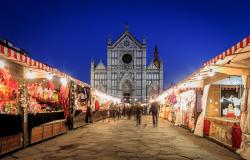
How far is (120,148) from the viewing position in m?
10.3

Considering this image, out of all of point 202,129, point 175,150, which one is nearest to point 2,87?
point 175,150

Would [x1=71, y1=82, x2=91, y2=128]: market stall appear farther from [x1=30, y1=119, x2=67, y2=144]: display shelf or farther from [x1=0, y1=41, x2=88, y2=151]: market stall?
[x1=0, y1=41, x2=88, y2=151]: market stall

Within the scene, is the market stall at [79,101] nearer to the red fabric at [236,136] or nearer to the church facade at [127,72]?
the red fabric at [236,136]

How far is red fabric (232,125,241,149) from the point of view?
9545 millimetres

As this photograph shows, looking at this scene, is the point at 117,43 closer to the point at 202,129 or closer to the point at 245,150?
the point at 202,129

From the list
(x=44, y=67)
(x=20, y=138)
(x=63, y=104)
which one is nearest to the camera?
(x=20, y=138)

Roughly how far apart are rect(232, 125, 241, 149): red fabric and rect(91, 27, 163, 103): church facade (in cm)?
6746

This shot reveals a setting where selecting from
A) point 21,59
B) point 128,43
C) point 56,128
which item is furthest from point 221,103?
point 128,43

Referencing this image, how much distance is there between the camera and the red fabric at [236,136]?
376 inches

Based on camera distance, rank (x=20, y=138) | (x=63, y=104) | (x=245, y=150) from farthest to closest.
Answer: (x=63, y=104) → (x=20, y=138) → (x=245, y=150)

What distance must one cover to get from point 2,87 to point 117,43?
72.3m

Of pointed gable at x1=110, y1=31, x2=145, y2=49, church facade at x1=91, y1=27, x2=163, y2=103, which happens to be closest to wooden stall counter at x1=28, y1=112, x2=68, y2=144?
church facade at x1=91, y1=27, x2=163, y2=103

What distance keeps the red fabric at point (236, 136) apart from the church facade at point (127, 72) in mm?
67464

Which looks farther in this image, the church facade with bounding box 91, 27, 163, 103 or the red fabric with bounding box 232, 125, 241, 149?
the church facade with bounding box 91, 27, 163, 103
